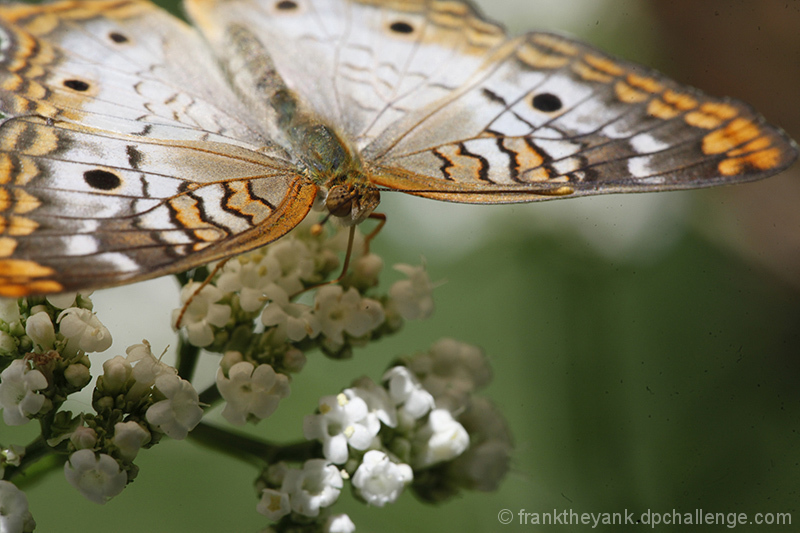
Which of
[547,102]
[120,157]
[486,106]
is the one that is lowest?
[120,157]

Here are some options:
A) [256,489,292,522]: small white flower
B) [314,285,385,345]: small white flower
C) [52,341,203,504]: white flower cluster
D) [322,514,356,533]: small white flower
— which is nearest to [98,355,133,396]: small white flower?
[52,341,203,504]: white flower cluster

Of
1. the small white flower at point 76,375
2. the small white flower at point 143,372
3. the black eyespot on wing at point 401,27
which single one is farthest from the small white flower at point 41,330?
the black eyespot on wing at point 401,27

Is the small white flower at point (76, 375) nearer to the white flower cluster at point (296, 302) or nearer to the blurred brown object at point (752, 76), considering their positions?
the white flower cluster at point (296, 302)

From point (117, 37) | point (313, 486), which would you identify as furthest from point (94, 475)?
point (117, 37)

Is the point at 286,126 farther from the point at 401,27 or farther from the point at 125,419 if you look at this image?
the point at 125,419

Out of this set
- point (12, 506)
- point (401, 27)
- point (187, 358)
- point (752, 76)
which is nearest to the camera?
point (12, 506)

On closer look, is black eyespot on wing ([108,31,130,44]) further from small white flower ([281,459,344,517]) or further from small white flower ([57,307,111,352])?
small white flower ([281,459,344,517])
